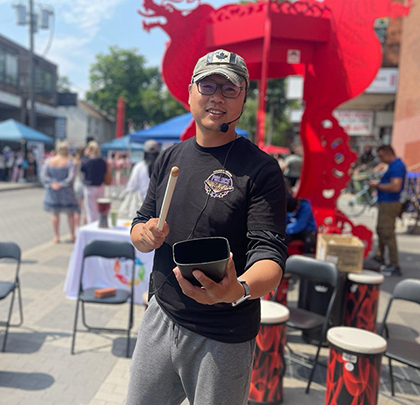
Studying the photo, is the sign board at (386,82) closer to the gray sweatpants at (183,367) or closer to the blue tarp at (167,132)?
the blue tarp at (167,132)

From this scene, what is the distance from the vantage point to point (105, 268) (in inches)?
194

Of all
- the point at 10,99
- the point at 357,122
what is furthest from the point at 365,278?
A: the point at 10,99

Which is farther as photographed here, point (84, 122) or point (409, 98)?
point (84, 122)

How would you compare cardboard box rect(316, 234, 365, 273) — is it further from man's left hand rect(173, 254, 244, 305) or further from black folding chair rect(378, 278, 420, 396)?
man's left hand rect(173, 254, 244, 305)

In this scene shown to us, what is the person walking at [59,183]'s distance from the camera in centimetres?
723

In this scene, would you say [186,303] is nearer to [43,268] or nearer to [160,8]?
[160,8]

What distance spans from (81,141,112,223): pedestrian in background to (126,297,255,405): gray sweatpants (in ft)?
19.7

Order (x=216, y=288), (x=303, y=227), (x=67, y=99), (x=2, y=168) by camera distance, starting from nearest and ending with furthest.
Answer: (x=216, y=288), (x=303, y=227), (x=2, y=168), (x=67, y=99)

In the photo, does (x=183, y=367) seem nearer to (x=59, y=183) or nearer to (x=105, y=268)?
(x=105, y=268)

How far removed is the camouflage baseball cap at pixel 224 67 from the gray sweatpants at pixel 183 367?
0.89 metres

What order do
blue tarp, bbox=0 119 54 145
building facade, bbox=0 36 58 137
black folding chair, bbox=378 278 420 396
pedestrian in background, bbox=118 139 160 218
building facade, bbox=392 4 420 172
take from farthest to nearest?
building facade, bbox=0 36 58 137, blue tarp, bbox=0 119 54 145, building facade, bbox=392 4 420 172, pedestrian in background, bbox=118 139 160 218, black folding chair, bbox=378 278 420 396

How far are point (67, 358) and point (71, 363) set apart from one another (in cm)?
10

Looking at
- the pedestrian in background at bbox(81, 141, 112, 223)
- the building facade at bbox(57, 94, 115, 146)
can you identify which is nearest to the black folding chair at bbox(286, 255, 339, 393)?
the pedestrian in background at bbox(81, 141, 112, 223)

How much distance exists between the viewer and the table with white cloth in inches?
186
